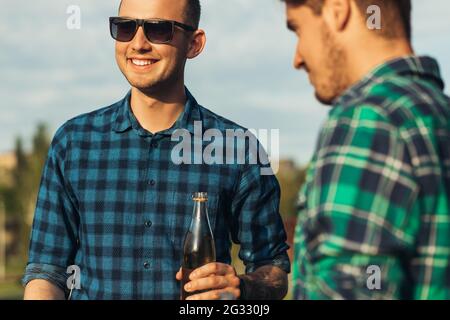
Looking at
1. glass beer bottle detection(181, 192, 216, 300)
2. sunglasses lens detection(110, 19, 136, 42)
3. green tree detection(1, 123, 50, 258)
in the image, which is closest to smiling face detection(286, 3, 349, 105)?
glass beer bottle detection(181, 192, 216, 300)

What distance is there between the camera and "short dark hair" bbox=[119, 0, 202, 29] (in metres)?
5.65

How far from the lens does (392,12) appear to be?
3.19 m

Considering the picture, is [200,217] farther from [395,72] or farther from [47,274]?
[395,72]

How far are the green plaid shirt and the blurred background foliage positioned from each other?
63.1 m

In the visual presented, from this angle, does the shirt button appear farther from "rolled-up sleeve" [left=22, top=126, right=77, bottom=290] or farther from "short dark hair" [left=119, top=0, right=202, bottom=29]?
"short dark hair" [left=119, top=0, right=202, bottom=29]

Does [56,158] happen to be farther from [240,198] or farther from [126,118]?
[240,198]

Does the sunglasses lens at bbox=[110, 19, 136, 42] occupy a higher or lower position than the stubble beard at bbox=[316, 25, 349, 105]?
higher

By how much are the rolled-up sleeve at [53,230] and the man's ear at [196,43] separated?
1.13 m

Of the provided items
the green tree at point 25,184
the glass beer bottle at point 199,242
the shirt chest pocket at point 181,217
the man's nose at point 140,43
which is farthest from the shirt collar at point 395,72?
the green tree at point 25,184

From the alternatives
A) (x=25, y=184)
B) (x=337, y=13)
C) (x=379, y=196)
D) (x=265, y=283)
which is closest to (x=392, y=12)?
(x=337, y=13)

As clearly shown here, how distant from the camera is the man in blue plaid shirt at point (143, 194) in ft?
16.8

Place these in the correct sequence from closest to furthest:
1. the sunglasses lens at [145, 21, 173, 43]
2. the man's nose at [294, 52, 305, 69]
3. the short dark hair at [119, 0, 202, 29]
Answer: the man's nose at [294, 52, 305, 69]
the sunglasses lens at [145, 21, 173, 43]
the short dark hair at [119, 0, 202, 29]

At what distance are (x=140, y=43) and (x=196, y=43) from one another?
1.76 ft

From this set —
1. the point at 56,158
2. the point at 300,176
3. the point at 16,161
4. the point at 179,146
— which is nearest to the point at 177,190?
the point at 179,146
